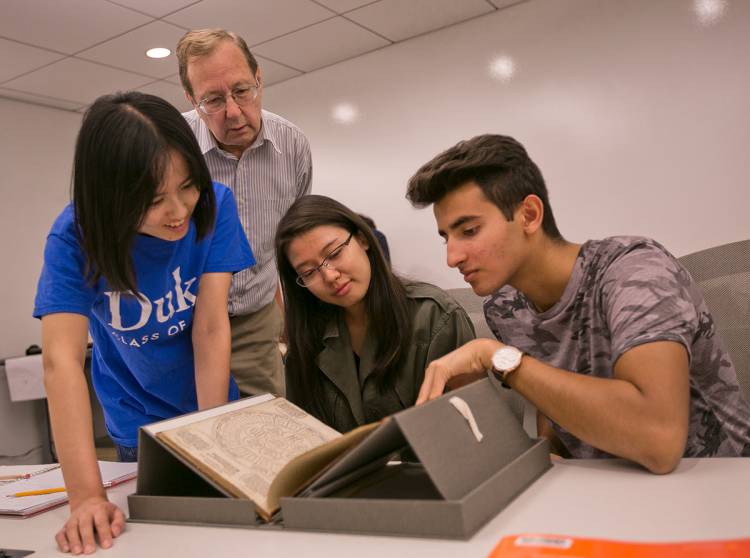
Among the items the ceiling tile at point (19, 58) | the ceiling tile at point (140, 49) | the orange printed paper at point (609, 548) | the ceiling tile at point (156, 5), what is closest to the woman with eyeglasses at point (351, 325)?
the orange printed paper at point (609, 548)

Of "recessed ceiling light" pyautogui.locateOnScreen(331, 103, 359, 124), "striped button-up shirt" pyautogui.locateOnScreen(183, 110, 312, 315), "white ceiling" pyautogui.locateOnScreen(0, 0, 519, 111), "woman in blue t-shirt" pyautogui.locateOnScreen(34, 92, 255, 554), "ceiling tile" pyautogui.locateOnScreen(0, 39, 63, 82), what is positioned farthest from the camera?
"recessed ceiling light" pyautogui.locateOnScreen(331, 103, 359, 124)

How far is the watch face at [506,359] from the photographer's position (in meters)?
1.04

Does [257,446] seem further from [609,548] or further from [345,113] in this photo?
[345,113]

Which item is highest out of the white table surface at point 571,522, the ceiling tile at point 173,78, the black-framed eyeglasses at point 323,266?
the ceiling tile at point 173,78

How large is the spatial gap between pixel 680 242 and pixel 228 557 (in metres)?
3.37

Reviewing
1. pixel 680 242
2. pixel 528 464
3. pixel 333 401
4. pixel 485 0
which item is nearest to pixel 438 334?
pixel 333 401

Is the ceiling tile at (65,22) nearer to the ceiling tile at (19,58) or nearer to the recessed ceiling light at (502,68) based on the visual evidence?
the ceiling tile at (19,58)

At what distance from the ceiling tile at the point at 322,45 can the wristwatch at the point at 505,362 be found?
3190mm

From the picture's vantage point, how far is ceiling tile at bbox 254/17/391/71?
4.00 m

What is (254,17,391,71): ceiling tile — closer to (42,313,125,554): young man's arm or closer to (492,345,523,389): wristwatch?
(42,313,125,554): young man's arm

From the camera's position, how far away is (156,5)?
336 centimetres

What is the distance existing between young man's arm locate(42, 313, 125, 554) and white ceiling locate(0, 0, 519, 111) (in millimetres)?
2580

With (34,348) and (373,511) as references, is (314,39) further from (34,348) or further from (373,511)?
(373,511)

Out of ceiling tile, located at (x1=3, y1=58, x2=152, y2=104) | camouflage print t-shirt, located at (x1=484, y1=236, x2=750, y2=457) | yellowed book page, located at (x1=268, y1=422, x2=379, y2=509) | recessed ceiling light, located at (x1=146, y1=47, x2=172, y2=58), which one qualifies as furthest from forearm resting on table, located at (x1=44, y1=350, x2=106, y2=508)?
ceiling tile, located at (x1=3, y1=58, x2=152, y2=104)
